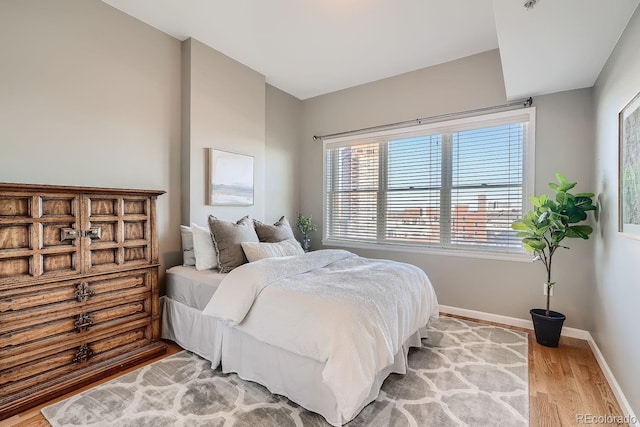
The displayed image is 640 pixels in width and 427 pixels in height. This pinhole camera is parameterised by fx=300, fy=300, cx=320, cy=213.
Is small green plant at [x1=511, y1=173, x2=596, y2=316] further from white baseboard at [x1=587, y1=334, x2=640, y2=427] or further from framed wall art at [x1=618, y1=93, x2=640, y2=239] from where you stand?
framed wall art at [x1=618, y1=93, x2=640, y2=239]

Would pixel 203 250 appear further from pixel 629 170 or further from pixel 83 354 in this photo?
pixel 629 170

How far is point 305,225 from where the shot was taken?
4406 millimetres

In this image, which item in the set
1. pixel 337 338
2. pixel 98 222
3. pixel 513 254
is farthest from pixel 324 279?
pixel 513 254

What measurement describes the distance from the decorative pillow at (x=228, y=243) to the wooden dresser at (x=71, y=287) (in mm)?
499

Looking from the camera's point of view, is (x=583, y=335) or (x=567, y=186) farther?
(x=583, y=335)

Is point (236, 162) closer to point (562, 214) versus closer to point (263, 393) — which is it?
point (263, 393)

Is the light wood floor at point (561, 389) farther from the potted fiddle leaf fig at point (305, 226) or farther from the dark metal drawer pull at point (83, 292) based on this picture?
the potted fiddle leaf fig at point (305, 226)

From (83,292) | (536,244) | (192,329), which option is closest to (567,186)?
(536,244)

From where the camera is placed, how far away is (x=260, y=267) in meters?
2.21

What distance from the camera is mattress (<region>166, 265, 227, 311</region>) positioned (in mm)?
2455

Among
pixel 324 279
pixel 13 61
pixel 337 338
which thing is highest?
pixel 13 61

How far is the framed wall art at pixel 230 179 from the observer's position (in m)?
3.26

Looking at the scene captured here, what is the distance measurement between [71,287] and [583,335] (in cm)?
435

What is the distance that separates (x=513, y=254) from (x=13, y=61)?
459 centimetres
